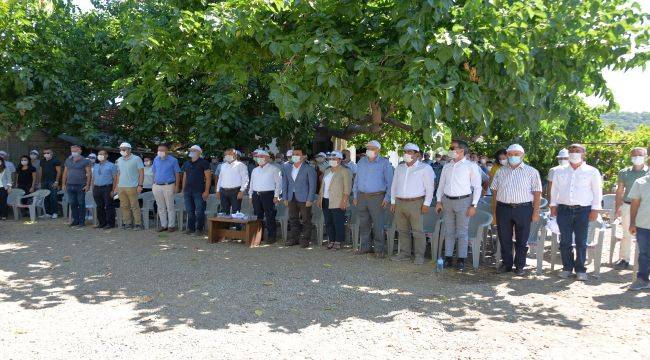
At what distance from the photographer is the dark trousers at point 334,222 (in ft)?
30.8

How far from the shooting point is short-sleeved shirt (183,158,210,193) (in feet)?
34.9

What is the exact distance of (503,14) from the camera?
6242mm

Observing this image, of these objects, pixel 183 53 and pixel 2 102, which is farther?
pixel 2 102

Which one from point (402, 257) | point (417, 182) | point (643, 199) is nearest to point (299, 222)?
point (402, 257)

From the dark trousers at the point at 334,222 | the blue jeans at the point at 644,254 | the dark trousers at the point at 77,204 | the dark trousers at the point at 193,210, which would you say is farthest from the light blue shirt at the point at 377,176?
the dark trousers at the point at 77,204

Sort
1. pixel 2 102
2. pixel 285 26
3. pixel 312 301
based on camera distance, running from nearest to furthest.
Answer: pixel 312 301 → pixel 285 26 → pixel 2 102

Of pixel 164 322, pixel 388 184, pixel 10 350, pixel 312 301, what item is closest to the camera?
pixel 10 350

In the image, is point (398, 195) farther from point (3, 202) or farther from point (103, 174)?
point (3, 202)

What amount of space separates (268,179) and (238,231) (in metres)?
1.05

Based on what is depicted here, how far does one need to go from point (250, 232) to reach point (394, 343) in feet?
16.7

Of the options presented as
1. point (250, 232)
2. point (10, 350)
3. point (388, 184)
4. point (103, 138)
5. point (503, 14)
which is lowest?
point (10, 350)

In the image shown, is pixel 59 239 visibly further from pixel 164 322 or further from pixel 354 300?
pixel 354 300

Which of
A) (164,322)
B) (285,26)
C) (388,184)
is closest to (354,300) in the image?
(164,322)

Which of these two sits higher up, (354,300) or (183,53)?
(183,53)
